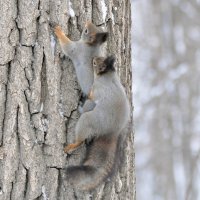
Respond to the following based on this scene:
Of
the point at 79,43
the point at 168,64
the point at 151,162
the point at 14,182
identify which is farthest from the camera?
the point at 151,162

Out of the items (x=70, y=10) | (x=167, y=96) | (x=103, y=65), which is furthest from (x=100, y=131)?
(x=167, y=96)

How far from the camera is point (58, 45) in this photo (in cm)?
240

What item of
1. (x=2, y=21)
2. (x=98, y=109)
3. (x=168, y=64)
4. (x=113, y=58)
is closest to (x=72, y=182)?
(x=98, y=109)

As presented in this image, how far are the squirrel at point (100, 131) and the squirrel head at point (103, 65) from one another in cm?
2

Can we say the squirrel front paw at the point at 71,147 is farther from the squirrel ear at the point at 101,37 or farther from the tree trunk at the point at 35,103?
the squirrel ear at the point at 101,37

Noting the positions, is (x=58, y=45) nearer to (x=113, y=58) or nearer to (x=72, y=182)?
(x=113, y=58)

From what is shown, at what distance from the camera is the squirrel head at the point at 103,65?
2.42 meters

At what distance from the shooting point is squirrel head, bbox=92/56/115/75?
2416 millimetres

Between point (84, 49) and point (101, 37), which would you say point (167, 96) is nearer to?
point (84, 49)

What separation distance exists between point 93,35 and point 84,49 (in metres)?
0.22

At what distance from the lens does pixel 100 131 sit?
92.4 inches

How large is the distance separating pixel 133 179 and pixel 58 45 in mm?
655

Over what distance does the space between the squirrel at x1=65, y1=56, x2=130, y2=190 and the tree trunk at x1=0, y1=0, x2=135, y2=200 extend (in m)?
0.05

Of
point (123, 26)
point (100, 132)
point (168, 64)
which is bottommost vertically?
point (100, 132)
